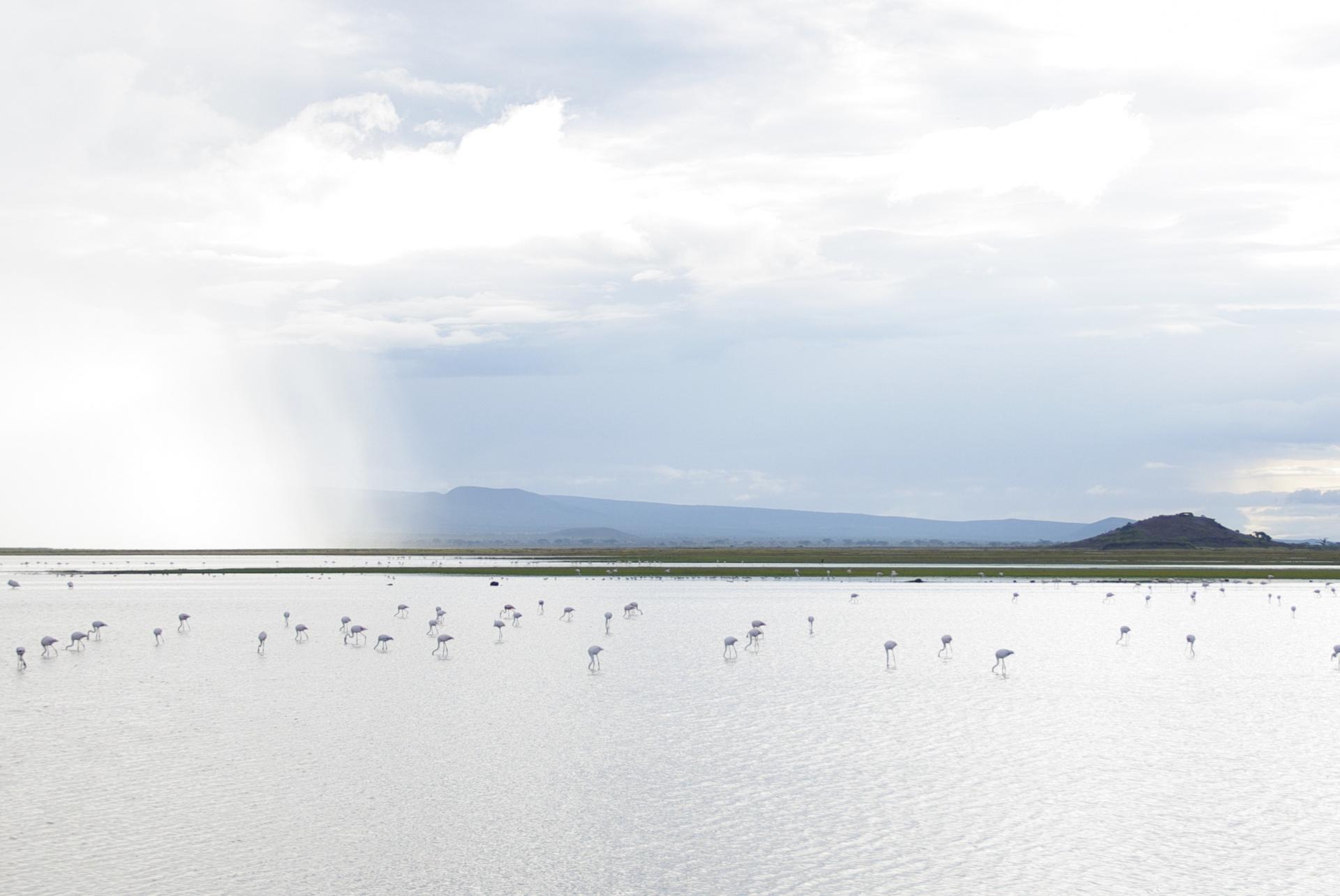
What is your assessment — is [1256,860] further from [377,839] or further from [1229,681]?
[1229,681]

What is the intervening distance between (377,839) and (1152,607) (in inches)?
2298

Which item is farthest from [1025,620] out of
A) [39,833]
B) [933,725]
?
[39,833]

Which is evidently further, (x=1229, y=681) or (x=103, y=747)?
(x=1229, y=681)

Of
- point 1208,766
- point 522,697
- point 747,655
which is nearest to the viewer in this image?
point 1208,766

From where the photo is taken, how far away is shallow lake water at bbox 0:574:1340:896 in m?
16.6

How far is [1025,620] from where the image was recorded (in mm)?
57656

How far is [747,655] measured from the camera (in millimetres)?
41688

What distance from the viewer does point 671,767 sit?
23031mm

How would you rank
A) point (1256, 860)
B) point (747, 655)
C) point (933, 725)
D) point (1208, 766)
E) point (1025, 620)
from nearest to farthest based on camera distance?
point (1256, 860), point (1208, 766), point (933, 725), point (747, 655), point (1025, 620)

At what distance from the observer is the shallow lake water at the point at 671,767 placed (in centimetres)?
1656

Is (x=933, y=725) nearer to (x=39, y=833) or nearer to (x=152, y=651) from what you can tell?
(x=39, y=833)

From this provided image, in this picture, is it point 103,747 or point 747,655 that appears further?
point 747,655

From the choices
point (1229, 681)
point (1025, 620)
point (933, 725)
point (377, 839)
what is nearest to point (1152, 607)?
point (1025, 620)

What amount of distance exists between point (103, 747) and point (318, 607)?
4233 centimetres
